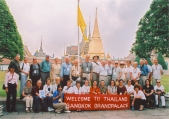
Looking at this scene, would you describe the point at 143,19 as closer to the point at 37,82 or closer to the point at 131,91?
the point at 131,91

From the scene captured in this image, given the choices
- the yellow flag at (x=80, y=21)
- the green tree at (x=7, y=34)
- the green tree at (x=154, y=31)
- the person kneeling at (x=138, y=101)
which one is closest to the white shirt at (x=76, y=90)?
the person kneeling at (x=138, y=101)

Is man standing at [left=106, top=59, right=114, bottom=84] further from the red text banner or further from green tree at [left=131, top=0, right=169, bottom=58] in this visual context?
green tree at [left=131, top=0, right=169, bottom=58]

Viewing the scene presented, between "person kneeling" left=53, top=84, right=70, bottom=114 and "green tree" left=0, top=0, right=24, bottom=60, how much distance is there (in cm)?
875

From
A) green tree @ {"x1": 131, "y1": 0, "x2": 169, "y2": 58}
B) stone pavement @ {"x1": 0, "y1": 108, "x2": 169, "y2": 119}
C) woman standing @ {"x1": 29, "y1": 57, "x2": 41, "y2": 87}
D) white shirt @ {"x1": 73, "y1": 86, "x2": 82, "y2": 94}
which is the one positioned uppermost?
green tree @ {"x1": 131, "y1": 0, "x2": 169, "y2": 58}

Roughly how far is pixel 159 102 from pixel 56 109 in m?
4.37

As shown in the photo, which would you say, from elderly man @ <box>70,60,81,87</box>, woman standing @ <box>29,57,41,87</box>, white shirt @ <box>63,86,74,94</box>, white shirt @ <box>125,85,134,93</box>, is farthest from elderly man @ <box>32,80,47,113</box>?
white shirt @ <box>125,85,134,93</box>

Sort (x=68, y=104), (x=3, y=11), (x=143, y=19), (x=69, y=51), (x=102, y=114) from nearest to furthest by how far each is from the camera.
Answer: (x=102, y=114), (x=68, y=104), (x=143, y=19), (x=3, y=11), (x=69, y=51)

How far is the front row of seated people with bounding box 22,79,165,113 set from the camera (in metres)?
8.66

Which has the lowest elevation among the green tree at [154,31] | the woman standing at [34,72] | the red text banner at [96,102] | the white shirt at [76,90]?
the red text banner at [96,102]

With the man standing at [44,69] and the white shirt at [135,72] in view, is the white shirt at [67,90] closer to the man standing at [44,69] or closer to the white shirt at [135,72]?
the man standing at [44,69]

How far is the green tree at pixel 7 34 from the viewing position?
16745mm

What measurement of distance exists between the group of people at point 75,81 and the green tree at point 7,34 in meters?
7.64

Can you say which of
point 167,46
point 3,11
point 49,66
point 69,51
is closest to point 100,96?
point 49,66

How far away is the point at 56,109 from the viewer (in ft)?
28.1
